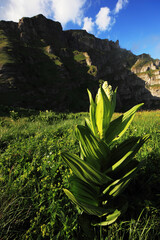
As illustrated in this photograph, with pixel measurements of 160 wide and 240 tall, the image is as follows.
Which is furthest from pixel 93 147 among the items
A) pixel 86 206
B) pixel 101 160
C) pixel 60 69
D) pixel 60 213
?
pixel 60 69

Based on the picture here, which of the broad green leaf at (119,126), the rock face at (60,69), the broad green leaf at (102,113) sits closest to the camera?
the broad green leaf at (102,113)

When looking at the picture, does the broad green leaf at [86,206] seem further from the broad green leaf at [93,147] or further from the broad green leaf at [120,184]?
the broad green leaf at [93,147]

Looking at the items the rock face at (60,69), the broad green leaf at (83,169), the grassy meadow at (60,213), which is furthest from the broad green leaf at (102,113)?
the rock face at (60,69)

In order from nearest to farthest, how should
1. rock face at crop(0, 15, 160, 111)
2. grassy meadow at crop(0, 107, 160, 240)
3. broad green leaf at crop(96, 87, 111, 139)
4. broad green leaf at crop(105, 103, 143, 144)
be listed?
broad green leaf at crop(96, 87, 111, 139), broad green leaf at crop(105, 103, 143, 144), grassy meadow at crop(0, 107, 160, 240), rock face at crop(0, 15, 160, 111)

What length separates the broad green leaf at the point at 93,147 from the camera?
1.06 m

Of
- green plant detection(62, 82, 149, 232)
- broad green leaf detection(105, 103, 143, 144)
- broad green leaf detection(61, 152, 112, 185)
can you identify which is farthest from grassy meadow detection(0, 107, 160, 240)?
broad green leaf detection(61, 152, 112, 185)

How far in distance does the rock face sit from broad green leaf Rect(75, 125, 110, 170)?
224 feet

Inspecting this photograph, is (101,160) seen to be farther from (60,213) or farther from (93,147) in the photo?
(60,213)

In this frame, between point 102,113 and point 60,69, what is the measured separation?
11081 centimetres

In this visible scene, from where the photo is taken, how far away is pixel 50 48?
106562mm

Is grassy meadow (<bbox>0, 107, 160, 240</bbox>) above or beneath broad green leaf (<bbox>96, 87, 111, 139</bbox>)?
beneath

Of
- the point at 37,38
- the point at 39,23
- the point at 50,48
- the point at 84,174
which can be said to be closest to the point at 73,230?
the point at 84,174

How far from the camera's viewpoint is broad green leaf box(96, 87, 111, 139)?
1.03 meters

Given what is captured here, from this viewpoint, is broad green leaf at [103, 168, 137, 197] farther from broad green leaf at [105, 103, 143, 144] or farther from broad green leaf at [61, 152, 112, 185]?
broad green leaf at [105, 103, 143, 144]
